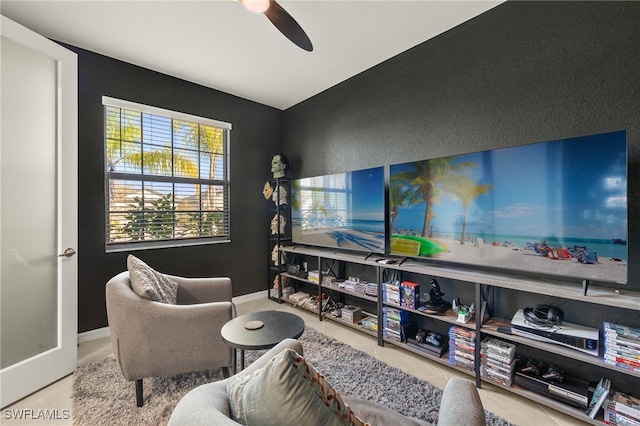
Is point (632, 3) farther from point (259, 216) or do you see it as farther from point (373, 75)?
point (259, 216)

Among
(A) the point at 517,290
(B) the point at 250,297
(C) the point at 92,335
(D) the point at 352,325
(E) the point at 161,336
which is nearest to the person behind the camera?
(E) the point at 161,336

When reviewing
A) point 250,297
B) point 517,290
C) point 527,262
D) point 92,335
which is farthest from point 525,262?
point 92,335

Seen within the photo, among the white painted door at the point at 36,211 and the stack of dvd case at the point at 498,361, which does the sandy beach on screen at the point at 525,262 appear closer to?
the stack of dvd case at the point at 498,361

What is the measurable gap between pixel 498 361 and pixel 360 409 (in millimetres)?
1283

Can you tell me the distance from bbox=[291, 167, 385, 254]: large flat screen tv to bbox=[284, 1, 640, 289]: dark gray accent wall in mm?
307

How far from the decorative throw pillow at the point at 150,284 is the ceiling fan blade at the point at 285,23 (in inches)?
70.5

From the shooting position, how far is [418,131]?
259 cm

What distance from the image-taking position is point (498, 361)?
183cm

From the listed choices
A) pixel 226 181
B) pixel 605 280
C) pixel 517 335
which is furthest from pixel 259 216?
pixel 605 280

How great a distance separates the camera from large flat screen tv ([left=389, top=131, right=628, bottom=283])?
60.6 inches

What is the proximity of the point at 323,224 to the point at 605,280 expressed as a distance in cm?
228

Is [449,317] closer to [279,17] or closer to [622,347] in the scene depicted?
[622,347]

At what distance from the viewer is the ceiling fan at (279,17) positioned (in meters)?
1.45

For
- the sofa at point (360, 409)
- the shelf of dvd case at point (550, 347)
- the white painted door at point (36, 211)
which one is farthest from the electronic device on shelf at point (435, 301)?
the white painted door at point (36, 211)
